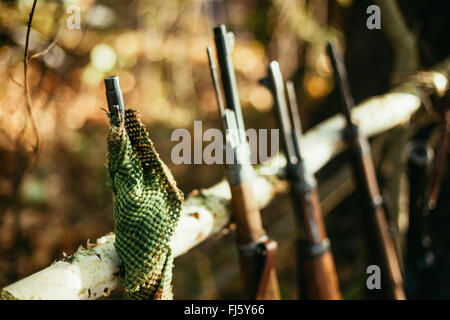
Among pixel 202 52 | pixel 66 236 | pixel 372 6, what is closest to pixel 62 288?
pixel 66 236

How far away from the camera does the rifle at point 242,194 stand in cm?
105

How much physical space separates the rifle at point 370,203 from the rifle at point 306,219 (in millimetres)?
362

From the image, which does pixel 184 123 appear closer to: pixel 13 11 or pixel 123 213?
pixel 13 11

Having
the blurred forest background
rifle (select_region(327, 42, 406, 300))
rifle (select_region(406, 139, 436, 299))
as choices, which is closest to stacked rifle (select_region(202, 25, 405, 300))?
rifle (select_region(327, 42, 406, 300))

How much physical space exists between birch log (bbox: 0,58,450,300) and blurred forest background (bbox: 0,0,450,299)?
9.0 inches

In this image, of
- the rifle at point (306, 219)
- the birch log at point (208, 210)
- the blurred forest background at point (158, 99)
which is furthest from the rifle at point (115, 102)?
the blurred forest background at point (158, 99)

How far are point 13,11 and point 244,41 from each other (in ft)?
10.0

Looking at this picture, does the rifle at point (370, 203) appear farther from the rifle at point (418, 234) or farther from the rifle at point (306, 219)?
the rifle at point (306, 219)

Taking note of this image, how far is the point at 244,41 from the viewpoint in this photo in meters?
4.24

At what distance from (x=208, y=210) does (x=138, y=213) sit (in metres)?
0.35

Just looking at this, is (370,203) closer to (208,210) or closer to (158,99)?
(208,210)

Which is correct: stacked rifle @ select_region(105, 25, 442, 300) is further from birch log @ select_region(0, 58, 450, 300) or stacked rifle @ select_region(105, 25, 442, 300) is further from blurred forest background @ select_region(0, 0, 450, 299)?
blurred forest background @ select_region(0, 0, 450, 299)

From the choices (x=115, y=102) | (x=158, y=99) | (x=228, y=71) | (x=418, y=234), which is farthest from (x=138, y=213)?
(x=158, y=99)
